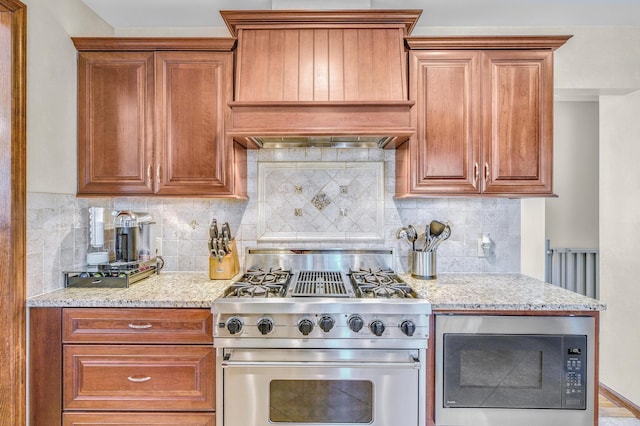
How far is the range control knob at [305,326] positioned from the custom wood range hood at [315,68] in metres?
0.93

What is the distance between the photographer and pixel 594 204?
3.62m

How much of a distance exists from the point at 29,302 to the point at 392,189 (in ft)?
6.57

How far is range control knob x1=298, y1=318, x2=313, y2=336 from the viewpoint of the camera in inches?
61.3

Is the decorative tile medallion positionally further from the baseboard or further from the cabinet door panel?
the baseboard

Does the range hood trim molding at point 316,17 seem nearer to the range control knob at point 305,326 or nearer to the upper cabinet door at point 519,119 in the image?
the upper cabinet door at point 519,119

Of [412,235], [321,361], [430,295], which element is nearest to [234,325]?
[321,361]

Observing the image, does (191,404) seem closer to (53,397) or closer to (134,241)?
(53,397)

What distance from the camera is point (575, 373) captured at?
1.58 m

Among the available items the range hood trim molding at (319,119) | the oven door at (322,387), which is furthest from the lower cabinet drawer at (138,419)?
the range hood trim molding at (319,119)

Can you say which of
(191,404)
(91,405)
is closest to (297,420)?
(191,404)

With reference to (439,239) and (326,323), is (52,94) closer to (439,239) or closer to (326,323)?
→ (326,323)

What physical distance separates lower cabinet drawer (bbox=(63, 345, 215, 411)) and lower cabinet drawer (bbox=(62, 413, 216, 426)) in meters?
0.03

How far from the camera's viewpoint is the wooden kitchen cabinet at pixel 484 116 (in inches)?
76.4

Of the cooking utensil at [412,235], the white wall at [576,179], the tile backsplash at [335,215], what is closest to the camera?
the cooking utensil at [412,235]
